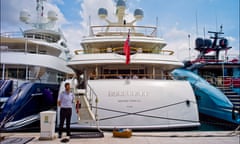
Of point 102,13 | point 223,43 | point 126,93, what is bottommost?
point 126,93

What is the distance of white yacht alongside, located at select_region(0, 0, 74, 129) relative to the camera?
9.57 meters

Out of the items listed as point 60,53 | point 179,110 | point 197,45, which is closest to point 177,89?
point 179,110

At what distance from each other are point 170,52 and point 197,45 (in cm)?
1852

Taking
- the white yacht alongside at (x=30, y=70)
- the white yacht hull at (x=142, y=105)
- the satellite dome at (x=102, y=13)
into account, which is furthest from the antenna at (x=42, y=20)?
the white yacht hull at (x=142, y=105)

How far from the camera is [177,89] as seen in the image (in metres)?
9.05

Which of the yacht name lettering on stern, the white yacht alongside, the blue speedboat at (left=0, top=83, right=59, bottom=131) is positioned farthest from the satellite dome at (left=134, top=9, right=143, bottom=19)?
the blue speedboat at (left=0, top=83, right=59, bottom=131)

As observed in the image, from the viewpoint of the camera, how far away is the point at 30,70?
14.7 metres

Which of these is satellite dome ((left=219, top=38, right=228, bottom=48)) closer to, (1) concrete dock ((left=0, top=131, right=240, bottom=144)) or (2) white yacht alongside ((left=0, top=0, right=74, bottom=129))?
(2) white yacht alongside ((left=0, top=0, right=74, bottom=129))

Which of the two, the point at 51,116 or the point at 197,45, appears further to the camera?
the point at 197,45

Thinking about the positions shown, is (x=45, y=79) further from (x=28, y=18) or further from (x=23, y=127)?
(x=28, y=18)

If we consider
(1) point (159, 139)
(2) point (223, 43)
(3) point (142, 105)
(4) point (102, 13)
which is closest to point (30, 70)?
(4) point (102, 13)

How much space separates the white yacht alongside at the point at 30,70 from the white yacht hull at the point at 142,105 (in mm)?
3225

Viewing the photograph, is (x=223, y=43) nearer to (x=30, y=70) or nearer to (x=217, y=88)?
(x=217, y=88)

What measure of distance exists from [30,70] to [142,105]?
9.73 m
